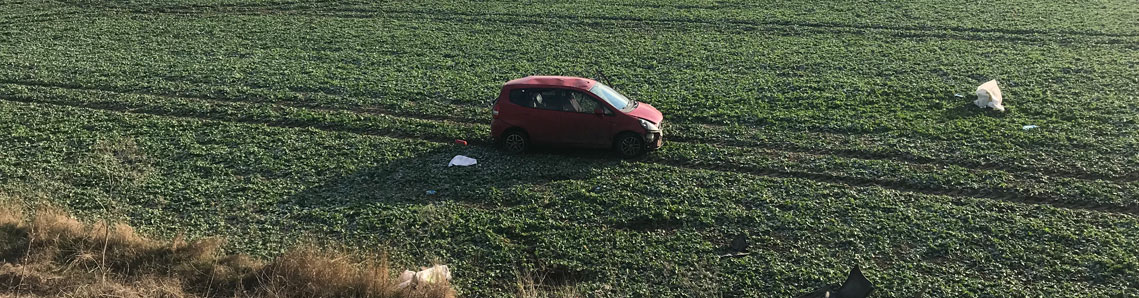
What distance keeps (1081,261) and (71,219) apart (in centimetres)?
1528

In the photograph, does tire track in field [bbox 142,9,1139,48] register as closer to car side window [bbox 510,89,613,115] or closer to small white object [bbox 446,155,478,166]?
car side window [bbox 510,89,613,115]

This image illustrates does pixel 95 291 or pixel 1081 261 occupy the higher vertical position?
pixel 1081 261

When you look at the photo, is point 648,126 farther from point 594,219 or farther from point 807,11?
point 807,11

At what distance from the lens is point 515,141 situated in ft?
53.0

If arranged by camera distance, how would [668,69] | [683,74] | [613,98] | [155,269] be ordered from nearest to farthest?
[155,269]
[613,98]
[683,74]
[668,69]

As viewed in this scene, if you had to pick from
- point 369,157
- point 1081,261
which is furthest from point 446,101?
point 1081,261

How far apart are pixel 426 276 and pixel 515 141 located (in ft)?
17.4

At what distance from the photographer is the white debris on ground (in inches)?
437

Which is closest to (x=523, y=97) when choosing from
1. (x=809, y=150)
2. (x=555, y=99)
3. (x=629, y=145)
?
(x=555, y=99)

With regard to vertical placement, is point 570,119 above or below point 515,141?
above

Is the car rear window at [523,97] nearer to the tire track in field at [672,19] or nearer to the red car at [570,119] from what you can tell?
the red car at [570,119]

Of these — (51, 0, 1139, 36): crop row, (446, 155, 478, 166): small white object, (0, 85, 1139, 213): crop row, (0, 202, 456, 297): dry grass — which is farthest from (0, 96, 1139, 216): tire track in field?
(51, 0, 1139, 36): crop row

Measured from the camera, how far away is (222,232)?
13.0 meters

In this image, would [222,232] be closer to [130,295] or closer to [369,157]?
[130,295]
